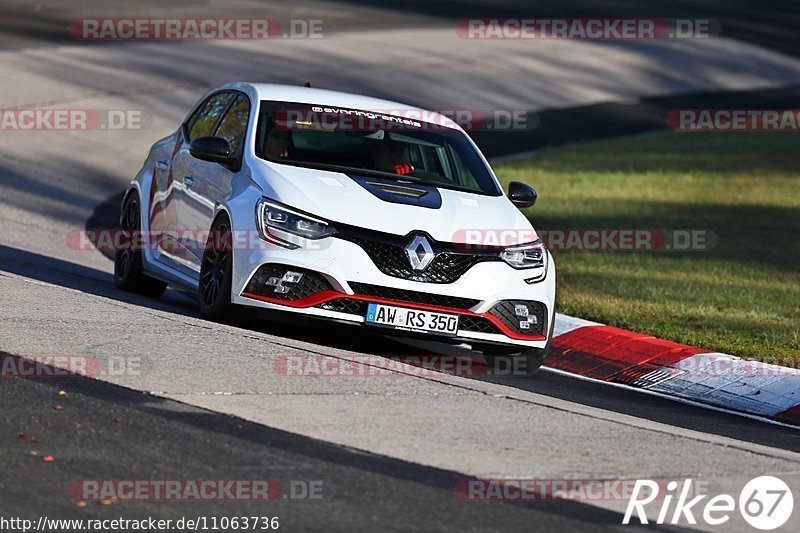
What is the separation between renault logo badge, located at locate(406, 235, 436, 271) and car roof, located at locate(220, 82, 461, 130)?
6.26 ft

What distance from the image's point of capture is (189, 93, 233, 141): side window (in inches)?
450

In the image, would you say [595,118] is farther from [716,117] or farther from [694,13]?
[694,13]

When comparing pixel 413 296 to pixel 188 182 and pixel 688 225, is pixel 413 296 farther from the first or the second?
pixel 688 225

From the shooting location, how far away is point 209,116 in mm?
11539

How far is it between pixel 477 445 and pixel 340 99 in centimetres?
445

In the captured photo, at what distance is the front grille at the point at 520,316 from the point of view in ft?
32.0

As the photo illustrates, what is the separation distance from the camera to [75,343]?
27.9ft
